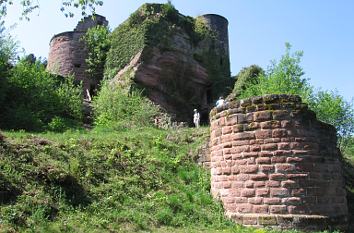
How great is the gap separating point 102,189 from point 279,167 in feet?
12.4

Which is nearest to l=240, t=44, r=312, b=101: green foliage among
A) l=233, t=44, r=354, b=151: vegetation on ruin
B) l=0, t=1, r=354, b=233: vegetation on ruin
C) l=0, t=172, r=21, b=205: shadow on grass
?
l=233, t=44, r=354, b=151: vegetation on ruin

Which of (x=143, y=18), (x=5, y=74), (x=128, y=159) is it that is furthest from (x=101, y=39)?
(x=128, y=159)

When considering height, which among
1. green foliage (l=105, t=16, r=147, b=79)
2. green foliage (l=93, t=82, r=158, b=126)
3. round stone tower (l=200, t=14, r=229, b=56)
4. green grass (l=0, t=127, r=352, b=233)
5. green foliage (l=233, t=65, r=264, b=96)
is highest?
round stone tower (l=200, t=14, r=229, b=56)

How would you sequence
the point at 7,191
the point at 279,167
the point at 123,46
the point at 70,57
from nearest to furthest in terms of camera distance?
the point at 7,191 → the point at 279,167 → the point at 123,46 → the point at 70,57

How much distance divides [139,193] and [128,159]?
164 cm

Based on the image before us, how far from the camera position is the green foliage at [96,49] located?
2897 cm

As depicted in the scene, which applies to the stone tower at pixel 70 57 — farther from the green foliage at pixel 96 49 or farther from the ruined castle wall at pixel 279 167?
the ruined castle wall at pixel 279 167

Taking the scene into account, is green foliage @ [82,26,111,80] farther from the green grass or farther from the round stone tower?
the green grass

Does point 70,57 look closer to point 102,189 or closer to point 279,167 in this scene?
point 102,189

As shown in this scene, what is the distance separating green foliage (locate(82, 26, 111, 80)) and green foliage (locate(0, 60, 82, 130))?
308 inches

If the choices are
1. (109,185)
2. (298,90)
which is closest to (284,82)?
(298,90)

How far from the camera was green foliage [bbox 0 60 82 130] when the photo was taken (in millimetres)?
15969

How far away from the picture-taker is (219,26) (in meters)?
31.7

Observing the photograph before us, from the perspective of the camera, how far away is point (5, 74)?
18.1 m
